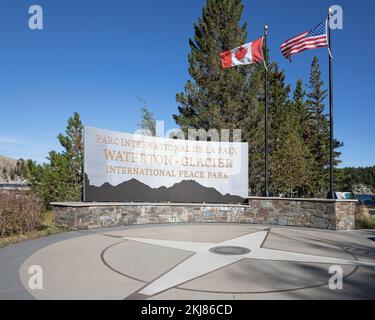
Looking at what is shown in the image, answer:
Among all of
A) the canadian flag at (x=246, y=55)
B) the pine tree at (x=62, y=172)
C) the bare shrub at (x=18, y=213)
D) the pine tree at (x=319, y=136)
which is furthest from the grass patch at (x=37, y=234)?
the pine tree at (x=319, y=136)

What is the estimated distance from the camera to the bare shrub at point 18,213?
10078mm

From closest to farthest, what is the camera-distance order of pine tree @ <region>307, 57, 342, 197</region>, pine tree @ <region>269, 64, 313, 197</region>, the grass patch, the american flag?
1. the grass patch
2. the american flag
3. pine tree @ <region>269, 64, 313, 197</region>
4. pine tree @ <region>307, 57, 342, 197</region>

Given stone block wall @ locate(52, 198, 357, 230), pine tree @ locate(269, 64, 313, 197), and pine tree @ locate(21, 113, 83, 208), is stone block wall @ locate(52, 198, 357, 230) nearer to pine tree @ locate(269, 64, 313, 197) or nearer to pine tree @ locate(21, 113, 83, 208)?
pine tree @ locate(21, 113, 83, 208)

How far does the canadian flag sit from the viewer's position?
16.6m

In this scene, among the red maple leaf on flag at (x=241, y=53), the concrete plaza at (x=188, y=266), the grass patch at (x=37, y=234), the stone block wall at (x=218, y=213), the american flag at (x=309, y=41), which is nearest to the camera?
the concrete plaza at (x=188, y=266)

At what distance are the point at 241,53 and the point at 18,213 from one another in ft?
42.3

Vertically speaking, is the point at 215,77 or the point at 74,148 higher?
the point at 215,77

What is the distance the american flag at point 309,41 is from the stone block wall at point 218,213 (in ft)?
22.5

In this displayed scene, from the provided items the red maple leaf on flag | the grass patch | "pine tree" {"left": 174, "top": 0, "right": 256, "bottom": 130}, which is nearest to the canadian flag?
the red maple leaf on flag

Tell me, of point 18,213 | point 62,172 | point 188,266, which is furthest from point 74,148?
point 188,266

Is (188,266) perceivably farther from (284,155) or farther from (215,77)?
(284,155)

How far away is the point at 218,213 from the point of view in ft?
50.8

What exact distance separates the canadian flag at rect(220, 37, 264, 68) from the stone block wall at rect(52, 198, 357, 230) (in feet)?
23.7

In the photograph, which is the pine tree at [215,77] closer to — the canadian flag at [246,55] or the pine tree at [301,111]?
the canadian flag at [246,55]
